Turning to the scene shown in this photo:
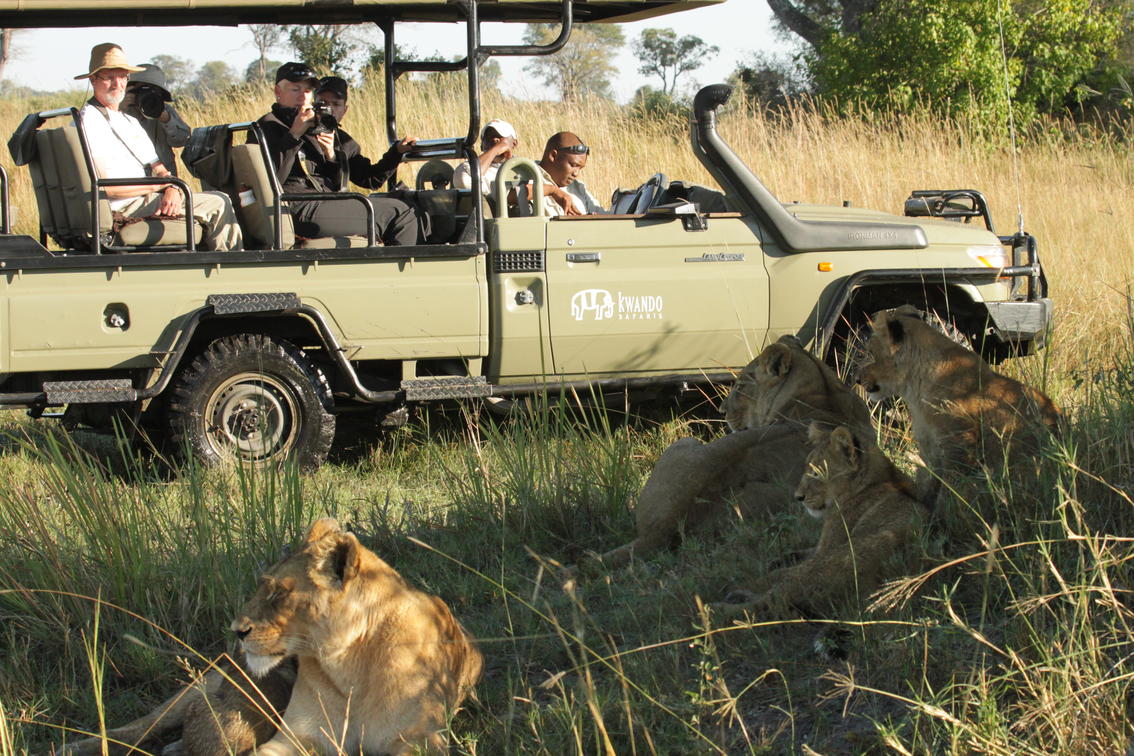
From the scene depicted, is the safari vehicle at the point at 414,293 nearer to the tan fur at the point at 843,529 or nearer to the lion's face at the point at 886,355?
the lion's face at the point at 886,355

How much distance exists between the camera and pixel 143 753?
347 cm

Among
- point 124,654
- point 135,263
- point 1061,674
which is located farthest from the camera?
point 135,263

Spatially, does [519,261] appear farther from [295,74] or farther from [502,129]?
[295,74]

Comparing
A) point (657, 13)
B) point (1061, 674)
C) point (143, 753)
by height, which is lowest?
point (143, 753)

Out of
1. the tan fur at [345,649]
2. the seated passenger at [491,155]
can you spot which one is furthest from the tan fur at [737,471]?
the seated passenger at [491,155]

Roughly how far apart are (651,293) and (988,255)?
1.87 m

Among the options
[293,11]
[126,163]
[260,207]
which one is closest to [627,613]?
[260,207]

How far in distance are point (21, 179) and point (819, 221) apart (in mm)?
9748

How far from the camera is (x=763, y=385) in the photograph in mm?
5148

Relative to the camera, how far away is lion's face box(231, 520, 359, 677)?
3.08 m

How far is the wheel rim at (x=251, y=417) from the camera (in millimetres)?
6488

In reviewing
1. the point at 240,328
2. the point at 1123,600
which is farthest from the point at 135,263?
the point at 1123,600

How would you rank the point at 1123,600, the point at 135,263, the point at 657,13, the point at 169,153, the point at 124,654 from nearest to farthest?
the point at 1123,600, the point at 124,654, the point at 135,263, the point at 657,13, the point at 169,153

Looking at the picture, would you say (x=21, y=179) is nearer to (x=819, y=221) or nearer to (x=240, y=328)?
(x=240, y=328)
